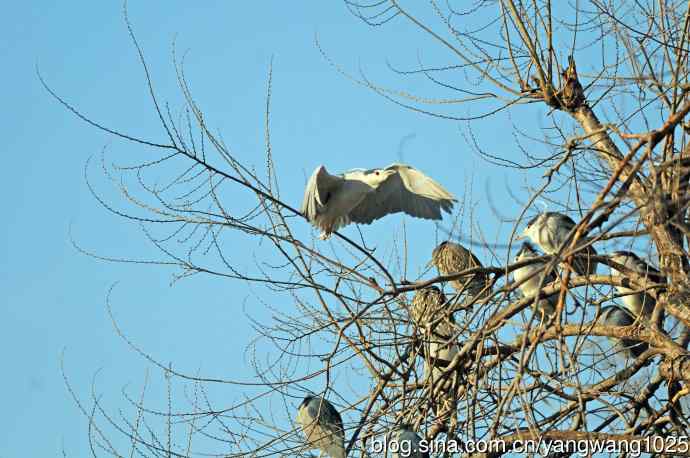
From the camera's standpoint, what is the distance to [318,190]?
249 inches

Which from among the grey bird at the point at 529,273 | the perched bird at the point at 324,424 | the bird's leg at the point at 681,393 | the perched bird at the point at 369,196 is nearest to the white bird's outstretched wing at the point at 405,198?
the perched bird at the point at 369,196

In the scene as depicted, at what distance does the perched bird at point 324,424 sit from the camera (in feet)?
16.7

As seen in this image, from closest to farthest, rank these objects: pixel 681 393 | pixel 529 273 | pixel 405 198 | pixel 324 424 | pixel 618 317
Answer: pixel 681 393 < pixel 324 424 < pixel 529 273 < pixel 618 317 < pixel 405 198

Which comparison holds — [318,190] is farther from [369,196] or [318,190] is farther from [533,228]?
[533,228]

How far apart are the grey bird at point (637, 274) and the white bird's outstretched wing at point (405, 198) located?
107cm

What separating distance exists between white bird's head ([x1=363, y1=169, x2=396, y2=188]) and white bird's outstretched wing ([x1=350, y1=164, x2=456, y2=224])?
0.03 metres

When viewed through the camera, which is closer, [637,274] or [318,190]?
[637,274]

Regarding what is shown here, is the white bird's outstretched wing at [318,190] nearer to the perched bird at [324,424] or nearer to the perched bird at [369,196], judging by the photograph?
the perched bird at [369,196]

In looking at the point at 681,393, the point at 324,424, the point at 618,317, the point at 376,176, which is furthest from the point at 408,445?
the point at 376,176

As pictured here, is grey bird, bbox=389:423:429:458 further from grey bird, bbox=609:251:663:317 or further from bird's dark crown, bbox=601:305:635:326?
bird's dark crown, bbox=601:305:635:326

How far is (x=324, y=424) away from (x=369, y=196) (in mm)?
1905

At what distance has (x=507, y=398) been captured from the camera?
3.76 meters

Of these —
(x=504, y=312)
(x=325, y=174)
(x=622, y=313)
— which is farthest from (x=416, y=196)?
(x=504, y=312)

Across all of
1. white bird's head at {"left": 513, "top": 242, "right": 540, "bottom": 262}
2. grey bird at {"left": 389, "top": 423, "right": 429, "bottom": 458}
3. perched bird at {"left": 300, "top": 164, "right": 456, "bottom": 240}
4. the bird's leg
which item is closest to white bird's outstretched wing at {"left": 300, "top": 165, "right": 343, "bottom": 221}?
perched bird at {"left": 300, "top": 164, "right": 456, "bottom": 240}
